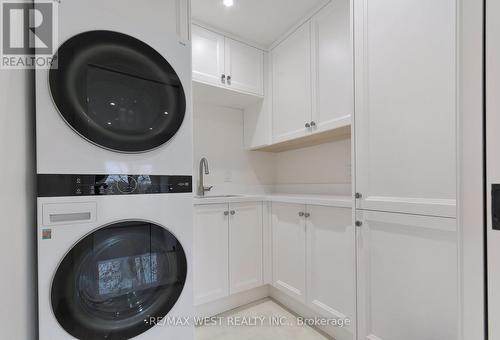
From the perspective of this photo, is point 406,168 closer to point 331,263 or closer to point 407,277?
point 407,277

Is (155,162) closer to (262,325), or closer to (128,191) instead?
(128,191)

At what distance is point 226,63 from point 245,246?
1.56 m

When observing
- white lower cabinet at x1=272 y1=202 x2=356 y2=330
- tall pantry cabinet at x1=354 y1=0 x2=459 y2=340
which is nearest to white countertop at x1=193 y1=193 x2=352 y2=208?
white lower cabinet at x1=272 y1=202 x2=356 y2=330

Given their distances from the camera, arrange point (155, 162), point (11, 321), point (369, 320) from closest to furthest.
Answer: point (11, 321), point (155, 162), point (369, 320)

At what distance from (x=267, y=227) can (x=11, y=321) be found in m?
1.61

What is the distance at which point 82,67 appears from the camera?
806mm

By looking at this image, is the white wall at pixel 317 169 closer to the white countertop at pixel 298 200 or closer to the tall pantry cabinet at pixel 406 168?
the white countertop at pixel 298 200

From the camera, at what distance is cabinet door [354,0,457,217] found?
939 mm

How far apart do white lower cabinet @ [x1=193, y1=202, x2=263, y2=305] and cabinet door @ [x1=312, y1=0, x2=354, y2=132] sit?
3.04 ft

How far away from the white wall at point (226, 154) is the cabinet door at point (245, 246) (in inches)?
19.7

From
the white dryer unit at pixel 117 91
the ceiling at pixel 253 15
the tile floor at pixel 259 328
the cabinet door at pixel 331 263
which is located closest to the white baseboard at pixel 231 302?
the tile floor at pixel 259 328

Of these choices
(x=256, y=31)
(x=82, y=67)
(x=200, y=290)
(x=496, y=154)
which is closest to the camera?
(x=496, y=154)

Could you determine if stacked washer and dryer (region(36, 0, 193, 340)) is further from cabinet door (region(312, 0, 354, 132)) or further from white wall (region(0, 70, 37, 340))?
cabinet door (region(312, 0, 354, 132))

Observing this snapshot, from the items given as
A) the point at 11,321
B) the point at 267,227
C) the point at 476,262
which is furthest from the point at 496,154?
the point at 267,227
